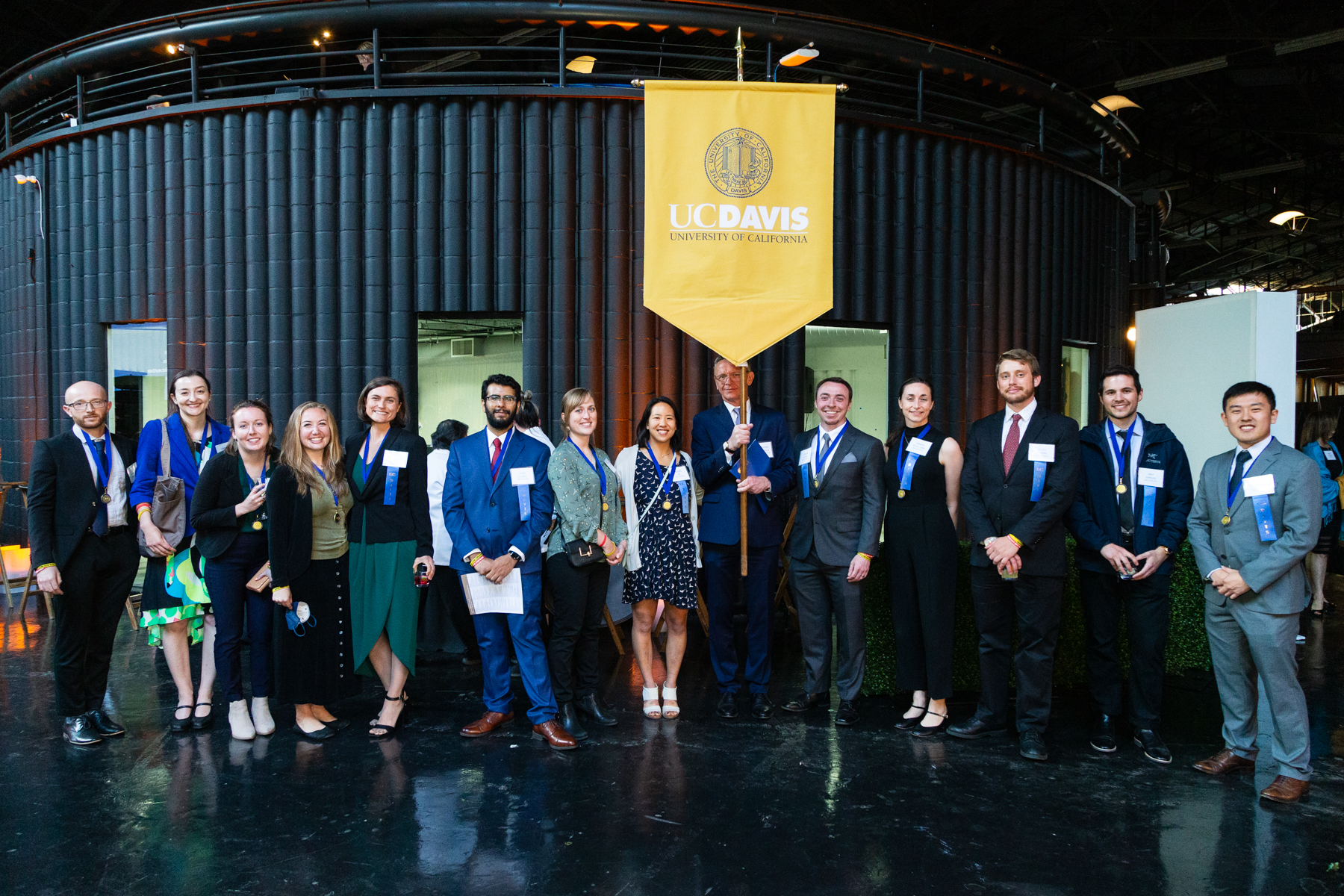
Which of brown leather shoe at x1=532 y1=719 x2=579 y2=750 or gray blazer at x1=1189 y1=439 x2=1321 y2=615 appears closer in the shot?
gray blazer at x1=1189 y1=439 x2=1321 y2=615

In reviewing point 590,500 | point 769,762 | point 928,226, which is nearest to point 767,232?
point 590,500

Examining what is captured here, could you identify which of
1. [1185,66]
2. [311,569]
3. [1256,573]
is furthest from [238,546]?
[1185,66]

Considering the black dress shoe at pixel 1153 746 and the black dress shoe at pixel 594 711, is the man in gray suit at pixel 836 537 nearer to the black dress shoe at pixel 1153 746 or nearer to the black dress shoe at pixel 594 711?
the black dress shoe at pixel 594 711

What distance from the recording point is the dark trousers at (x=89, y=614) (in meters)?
3.49

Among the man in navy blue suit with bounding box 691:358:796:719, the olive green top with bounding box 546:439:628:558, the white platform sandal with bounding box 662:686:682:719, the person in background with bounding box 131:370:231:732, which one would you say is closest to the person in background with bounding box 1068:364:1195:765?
the man in navy blue suit with bounding box 691:358:796:719

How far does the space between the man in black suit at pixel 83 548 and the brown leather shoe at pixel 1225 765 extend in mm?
4674

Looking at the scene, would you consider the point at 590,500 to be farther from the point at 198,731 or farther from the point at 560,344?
the point at 560,344

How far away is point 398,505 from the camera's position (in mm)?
3721

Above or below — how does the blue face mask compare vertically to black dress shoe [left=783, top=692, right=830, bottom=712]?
above

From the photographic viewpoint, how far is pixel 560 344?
19.5ft

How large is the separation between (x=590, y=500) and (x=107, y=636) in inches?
90.2

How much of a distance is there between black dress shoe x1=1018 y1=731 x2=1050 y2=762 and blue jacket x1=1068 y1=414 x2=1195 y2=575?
77 cm

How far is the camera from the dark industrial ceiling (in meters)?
8.83

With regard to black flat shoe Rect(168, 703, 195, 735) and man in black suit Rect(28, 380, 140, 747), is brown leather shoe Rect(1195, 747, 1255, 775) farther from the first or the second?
man in black suit Rect(28, 380, 140, 747)
